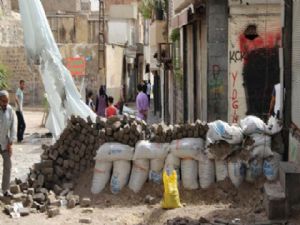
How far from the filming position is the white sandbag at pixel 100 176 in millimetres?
9078

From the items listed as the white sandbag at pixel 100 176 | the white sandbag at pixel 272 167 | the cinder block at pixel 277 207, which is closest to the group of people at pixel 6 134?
the white sandbag at pixel 100 176

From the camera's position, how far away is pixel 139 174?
29.3ft

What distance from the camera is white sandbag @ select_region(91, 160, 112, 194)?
9.08m

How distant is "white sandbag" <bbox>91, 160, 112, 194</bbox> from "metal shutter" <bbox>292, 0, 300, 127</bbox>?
9.13 ft

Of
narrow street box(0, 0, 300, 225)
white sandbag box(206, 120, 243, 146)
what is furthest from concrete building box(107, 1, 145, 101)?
white sandbag box(206, 120, 243, 146)

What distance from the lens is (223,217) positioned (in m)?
7.32

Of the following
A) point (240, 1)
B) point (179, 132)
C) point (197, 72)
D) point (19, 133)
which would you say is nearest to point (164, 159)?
point (179, 132)

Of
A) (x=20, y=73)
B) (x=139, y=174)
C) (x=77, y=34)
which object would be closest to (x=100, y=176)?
(x=139, y=174)

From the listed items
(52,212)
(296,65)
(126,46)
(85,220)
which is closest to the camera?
(85,220)

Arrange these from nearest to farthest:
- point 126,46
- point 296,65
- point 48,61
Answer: point 296,65
point 48,61
point 126,46

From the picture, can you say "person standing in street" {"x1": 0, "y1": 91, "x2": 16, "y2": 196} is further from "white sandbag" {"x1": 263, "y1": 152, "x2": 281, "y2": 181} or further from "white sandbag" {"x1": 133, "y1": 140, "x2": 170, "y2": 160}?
"white sandbag" {"x1": 263, "y1": 152, "x2": 281, "y2": 181}

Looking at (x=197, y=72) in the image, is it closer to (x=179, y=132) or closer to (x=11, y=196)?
(x=179, y=132)

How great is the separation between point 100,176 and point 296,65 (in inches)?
127

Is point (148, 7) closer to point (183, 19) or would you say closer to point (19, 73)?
point (19, 73)
